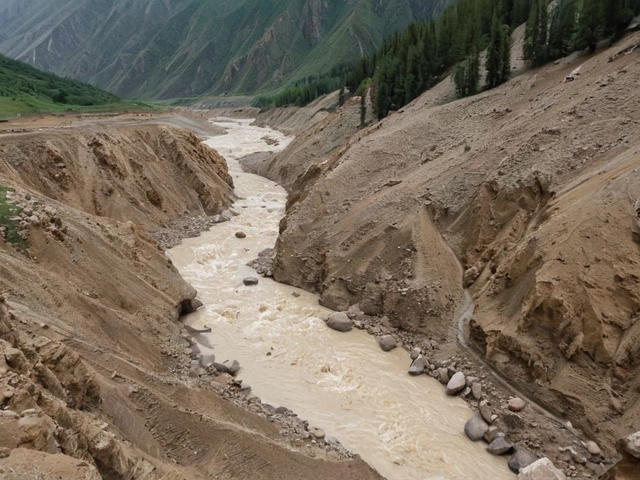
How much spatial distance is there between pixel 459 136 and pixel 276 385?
16805mm

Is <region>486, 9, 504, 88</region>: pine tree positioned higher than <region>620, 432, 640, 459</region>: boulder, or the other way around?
<region>486, 9, 504, 88</region>: pine tree

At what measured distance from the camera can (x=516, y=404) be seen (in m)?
12.5

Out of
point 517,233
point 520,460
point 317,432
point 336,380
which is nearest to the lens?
point 520,460

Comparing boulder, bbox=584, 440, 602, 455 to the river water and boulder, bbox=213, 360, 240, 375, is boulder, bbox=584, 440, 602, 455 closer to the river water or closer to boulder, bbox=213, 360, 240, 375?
the river water

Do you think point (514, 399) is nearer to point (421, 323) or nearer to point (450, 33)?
point (421, 323)

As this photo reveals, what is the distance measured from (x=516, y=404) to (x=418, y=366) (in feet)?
10.5

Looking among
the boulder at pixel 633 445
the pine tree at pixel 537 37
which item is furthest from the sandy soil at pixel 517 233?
the boulder at pixel 633 445

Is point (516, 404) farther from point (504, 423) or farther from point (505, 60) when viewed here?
point (505, 60)

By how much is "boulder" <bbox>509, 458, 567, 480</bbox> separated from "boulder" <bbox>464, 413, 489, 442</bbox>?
152 cm

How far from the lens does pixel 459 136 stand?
24.0 metres

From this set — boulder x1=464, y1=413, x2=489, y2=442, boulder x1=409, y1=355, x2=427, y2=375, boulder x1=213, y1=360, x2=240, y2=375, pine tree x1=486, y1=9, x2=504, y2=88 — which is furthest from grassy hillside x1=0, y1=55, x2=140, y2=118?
boulder x1=464, y1=413, x2=489, y2=442

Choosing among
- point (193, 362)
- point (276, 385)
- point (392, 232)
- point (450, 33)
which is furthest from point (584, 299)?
point (450, 33)

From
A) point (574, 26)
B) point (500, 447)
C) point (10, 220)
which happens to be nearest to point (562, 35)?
point (574, 26)

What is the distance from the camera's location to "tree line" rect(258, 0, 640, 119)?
27172 mm
